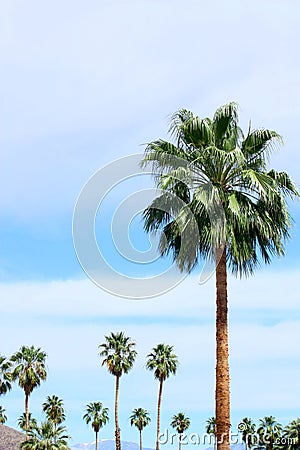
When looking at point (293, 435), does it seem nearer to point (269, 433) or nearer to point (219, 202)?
point (269, 433)

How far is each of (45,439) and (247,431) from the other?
159 feet

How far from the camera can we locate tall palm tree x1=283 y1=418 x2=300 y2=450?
6635cm

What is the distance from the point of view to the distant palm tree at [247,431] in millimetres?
89781

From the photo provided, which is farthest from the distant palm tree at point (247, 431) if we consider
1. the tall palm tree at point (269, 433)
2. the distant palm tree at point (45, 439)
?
the distant palm tree at point (45, 439)

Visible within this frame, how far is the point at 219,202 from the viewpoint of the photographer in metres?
16.6

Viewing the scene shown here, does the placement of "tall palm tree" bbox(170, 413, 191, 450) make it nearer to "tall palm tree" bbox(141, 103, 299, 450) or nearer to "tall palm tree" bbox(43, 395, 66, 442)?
"tall palm tree" bbox(43, 395, 66, 442)

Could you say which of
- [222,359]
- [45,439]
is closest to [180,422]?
[45,439]

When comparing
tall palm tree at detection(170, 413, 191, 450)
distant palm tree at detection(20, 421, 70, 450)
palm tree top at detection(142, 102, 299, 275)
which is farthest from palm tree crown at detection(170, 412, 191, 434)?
palm tree top at detection(142, 102, 299, 275)

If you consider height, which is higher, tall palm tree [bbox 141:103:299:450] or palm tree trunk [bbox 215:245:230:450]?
tall palm tree [bbox 141:103:299:450]

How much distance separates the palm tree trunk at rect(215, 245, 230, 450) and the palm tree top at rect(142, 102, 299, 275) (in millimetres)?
416

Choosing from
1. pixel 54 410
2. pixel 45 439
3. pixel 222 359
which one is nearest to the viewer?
pixel 222 359

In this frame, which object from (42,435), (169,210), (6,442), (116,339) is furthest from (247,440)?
(6,442)

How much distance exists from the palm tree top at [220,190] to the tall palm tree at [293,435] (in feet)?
172

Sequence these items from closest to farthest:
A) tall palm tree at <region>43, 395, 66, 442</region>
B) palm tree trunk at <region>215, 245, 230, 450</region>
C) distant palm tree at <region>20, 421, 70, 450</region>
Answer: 1. palm tree trunk at <region>215, 245, 230, 450</region>
2. distant palm tree at <region>20, 421, 70, 450</region>
3. tall palm tree at <region>43, 395, 66, 442</region>
